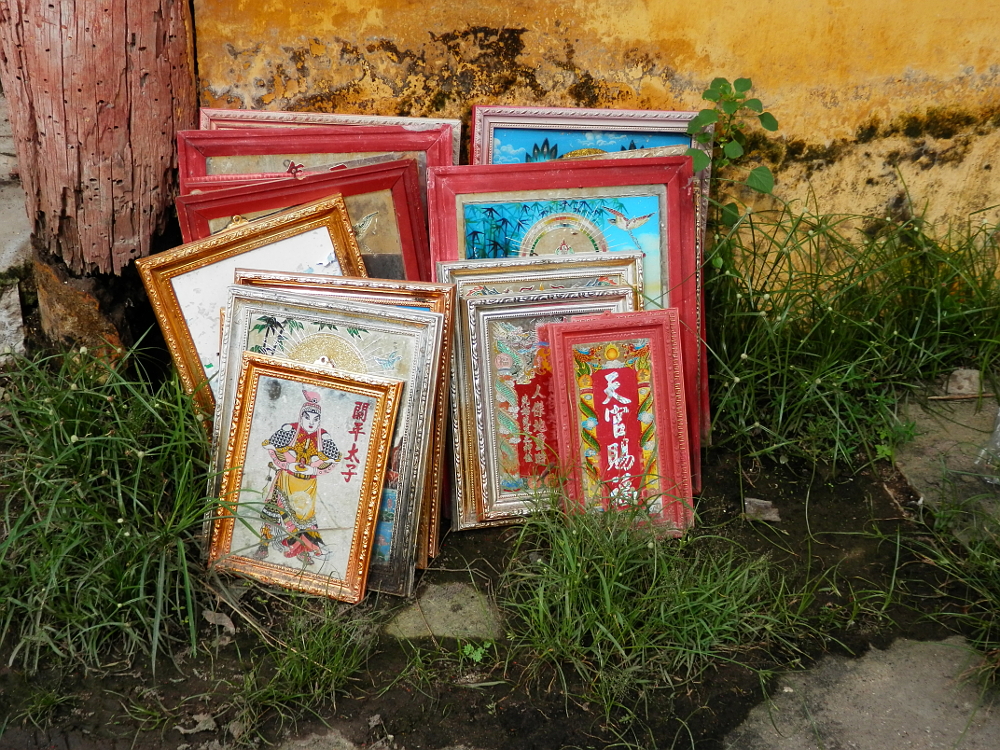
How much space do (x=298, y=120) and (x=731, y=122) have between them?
1636mm

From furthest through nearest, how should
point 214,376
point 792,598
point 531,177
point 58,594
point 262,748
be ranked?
point 531,177, point 214,376, point 792,598, point 58,594, point 262,748

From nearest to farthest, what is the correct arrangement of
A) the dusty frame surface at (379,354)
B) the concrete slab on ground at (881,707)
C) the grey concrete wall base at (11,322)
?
1. the concrete slab on ground at (881,707)
2. the dusty frame surface at (379,354)
3. the grey concrete wall base at (11,322)

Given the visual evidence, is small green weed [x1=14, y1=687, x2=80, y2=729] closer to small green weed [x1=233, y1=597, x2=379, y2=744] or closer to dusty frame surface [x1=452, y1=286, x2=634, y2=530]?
small green weed [x1=233, y1=597, x2=379, y2=744]

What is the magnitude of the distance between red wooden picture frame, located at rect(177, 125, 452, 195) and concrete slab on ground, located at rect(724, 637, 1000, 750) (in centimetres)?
215

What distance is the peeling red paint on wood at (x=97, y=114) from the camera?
2.65 metres

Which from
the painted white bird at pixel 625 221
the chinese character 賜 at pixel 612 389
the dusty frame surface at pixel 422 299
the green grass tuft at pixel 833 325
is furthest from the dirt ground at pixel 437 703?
the painted white bird at pixel 625 221

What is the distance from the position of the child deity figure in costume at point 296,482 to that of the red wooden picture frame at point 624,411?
0.79 meters

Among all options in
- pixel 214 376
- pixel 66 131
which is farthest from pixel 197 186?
pixel 214 376

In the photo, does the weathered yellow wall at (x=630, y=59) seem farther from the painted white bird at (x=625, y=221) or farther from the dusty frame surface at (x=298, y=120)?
the painted white bird at (x=625, y=221)

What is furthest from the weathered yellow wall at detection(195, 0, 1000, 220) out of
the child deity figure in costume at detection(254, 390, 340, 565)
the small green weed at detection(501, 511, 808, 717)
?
the small green weed at detection(501, 511, 808, 717)

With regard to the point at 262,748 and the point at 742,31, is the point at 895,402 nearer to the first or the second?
the point at 742,31

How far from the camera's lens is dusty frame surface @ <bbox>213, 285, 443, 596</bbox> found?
2.55m

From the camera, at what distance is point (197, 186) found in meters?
2.89

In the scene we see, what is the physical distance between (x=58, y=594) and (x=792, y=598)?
2.20 metres
